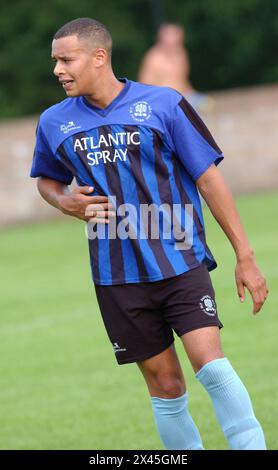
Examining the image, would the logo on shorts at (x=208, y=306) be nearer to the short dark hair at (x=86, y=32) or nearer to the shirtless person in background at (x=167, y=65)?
the short dark hair at (x=86, y=32)

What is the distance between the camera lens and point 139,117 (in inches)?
217

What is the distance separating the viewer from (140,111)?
218 inches

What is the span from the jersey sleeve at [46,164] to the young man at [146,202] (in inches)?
3.3

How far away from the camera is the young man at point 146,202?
550 cm

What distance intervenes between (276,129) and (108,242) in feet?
48.5

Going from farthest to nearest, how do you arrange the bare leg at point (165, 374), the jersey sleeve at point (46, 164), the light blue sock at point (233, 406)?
the jersey sleeve at point (46, 164), the bare leg at point (165, 374), the light blue sock at point (233, 406)

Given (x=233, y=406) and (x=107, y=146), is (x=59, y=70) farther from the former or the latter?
(x=233, y=406)

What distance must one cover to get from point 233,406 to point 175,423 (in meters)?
0.47

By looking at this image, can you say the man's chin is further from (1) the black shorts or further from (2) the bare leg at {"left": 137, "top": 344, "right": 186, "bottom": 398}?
(2) the bare leg at {"left": 137, "top": 344, "right": 186, "bottom": 398}

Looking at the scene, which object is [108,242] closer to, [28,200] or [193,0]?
[28,200]

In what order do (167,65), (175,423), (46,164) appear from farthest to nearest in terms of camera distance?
(167,65) → (46,164) → (175,423)

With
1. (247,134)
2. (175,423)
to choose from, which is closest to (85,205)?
(175,423)

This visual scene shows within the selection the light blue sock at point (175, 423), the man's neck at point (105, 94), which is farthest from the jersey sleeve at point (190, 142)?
the light blue sock at point (175, 423)

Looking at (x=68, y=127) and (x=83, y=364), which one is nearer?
(x=68, y=127)
